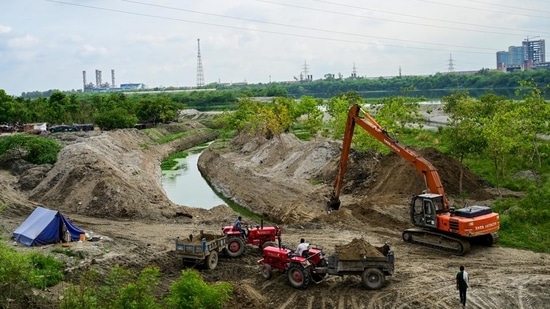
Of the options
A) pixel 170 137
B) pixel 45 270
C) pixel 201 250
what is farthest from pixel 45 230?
pixel 170 137

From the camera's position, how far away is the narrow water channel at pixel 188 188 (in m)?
39.2

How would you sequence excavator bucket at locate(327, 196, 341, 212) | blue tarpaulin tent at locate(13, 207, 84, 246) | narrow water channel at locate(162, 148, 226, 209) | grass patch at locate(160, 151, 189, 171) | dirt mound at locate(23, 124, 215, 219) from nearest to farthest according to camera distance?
blue tarpaulin tent at locate(13, 207, 84, 246) < excavator bucket at locate(327, 196, 341, 212) < dirt mound at locate(23, 124, 215, 219) < narrow water channel at locate(162, 148, 226, 209) < grass patch at locate(160, 151, 189, 171)

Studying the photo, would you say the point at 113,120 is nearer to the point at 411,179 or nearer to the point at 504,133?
the point at 411,179

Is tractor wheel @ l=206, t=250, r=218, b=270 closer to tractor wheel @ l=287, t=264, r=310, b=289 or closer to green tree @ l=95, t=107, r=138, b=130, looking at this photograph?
tractor wheel @ l=287, t=264, r=310, b=289

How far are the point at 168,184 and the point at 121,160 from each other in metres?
5.40

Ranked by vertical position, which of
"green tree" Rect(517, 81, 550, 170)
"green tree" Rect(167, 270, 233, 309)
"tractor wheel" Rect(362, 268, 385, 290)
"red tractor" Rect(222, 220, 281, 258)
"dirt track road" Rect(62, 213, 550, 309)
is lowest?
"dirt track road" Rect(62, 213, 550, 309)

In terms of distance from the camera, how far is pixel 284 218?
2931cm

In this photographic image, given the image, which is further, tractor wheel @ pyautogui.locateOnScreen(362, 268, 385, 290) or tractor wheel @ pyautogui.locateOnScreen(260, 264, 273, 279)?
tractor wheel @ pyautogui.locateOnScreen(260, 264, 273, 279)

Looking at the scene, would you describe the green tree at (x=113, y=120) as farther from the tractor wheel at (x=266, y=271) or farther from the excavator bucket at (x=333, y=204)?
the tractor wheel at (x=266, y=271)

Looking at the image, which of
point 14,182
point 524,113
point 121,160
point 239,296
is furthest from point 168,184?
point 239,296

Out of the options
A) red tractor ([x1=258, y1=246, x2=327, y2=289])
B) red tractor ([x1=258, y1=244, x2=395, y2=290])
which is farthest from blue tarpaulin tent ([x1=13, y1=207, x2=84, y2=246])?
red tractor ([x1=258, y1=244, x2=395, y2=290])

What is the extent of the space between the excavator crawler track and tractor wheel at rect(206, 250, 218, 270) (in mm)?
7797

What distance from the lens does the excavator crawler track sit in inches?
825

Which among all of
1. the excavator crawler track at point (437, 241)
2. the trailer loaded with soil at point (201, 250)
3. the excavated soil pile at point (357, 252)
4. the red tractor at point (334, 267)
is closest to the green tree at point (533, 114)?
the excavator crawler track at point (437, 241)
